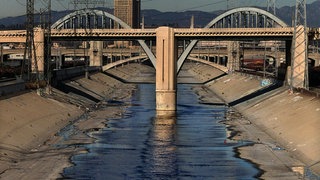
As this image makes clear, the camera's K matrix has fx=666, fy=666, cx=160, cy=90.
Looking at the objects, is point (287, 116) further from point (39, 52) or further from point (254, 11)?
point (254, 11)

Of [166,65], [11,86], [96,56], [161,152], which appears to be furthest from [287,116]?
[96,56]

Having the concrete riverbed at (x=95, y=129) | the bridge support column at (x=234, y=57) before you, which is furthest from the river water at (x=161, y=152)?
the bridge support column at (x=234, y=57)

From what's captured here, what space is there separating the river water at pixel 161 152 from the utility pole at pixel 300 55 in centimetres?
1467

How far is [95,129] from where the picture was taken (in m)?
66.4

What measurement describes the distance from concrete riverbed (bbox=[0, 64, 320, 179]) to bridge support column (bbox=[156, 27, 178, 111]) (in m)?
6.51

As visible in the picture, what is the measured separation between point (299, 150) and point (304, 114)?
17.0 m

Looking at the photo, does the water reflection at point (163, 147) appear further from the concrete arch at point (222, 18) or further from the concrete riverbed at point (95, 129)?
the concrete arch at point (222, 18)

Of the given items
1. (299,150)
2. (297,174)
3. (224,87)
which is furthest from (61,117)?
(224,87)

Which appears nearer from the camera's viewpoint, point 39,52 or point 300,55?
point 300,55

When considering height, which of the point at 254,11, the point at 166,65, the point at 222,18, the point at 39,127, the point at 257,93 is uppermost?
the point at 254,11

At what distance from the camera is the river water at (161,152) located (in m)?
41.8

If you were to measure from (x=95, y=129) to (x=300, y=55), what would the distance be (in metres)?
34.6

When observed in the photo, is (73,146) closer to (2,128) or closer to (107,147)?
(107,147)

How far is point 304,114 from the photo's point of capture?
6600 cm
